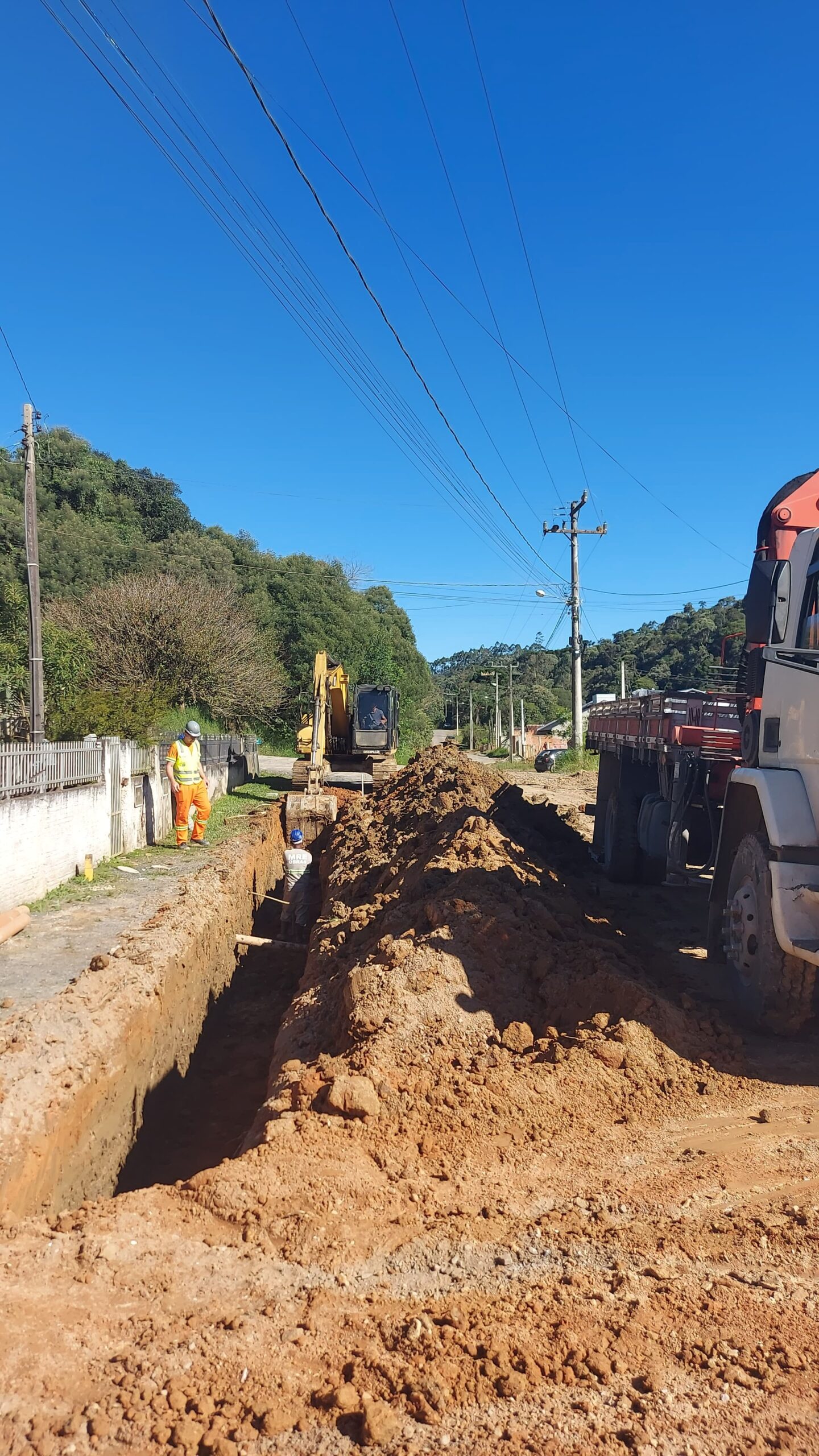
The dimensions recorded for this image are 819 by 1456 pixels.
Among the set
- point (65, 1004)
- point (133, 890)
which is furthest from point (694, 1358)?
point (133, 890)

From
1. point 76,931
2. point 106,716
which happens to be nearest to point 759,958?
point 76,931

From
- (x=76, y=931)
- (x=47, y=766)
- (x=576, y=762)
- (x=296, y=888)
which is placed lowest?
(x=296, y=888)

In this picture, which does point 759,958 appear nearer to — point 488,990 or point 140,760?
point 488,990

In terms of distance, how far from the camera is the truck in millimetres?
4809

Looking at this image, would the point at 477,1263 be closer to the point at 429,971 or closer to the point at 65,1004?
the point at 429,971

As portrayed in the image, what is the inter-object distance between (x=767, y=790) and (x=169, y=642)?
23.5 meters

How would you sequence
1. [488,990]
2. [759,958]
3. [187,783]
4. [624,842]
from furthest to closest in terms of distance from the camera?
[187,783] < [624,842] < [488,990] < [759,958]

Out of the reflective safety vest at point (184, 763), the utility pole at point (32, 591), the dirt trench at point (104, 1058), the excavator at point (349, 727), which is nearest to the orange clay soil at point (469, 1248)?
the dirt trench at point (104, 1058)

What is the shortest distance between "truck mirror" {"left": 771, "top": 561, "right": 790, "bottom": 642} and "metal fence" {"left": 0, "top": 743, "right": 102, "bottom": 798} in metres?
7.22

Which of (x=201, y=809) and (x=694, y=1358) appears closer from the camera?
(x=694, y=1358)

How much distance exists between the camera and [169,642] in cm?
2661

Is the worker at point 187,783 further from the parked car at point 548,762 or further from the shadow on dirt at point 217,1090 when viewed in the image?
the parked car at point 548,762

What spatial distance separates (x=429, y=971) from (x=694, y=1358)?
296 cm

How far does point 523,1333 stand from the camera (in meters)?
2.76
